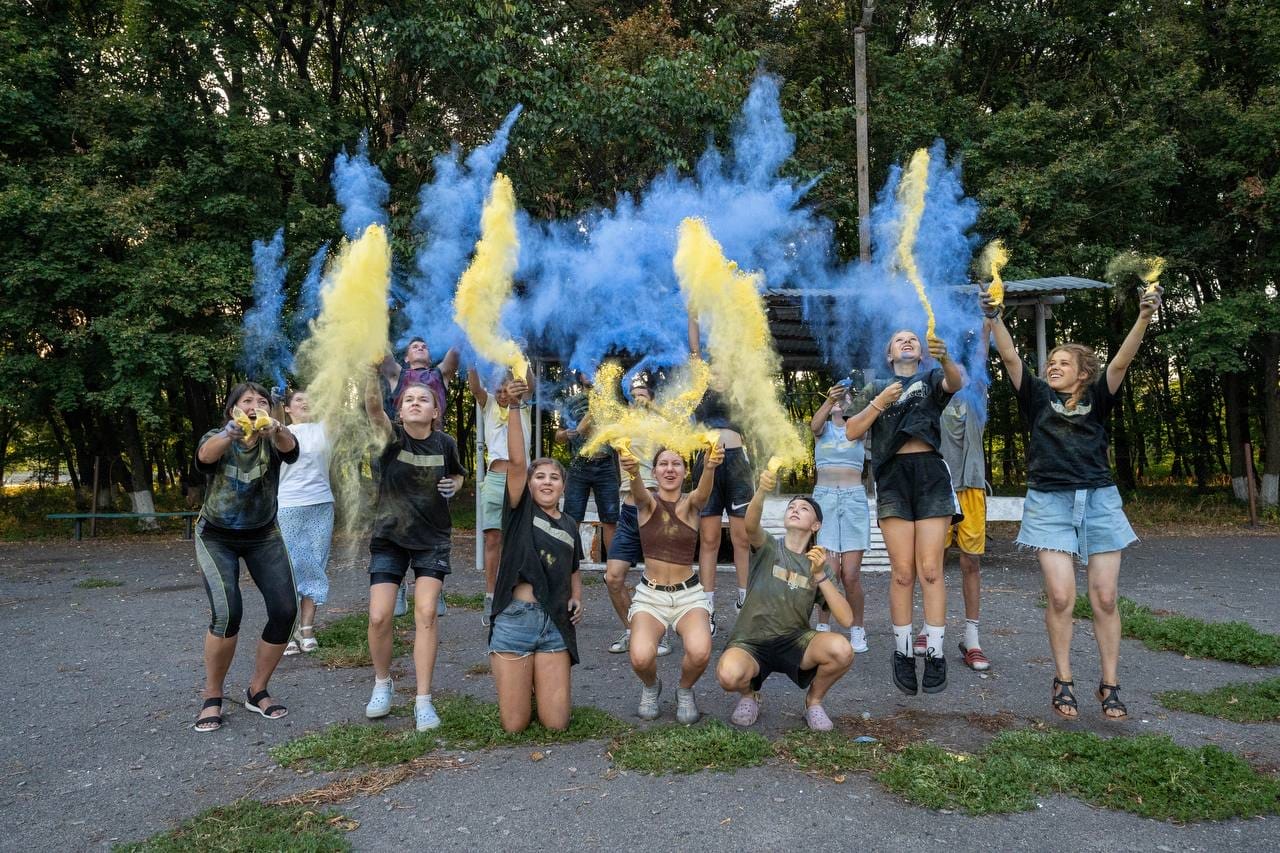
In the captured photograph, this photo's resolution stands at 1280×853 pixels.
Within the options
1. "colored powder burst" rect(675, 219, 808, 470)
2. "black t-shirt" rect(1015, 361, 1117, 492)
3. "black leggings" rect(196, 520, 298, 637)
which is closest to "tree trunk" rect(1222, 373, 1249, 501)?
"black t-shirt" rect(1015, 361, 1117, 492)

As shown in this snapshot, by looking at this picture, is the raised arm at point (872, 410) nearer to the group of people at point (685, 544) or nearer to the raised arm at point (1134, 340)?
the group of people at point (685, 544)

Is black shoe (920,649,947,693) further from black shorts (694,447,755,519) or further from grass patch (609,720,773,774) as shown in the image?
black shorts (694,447,755,519)

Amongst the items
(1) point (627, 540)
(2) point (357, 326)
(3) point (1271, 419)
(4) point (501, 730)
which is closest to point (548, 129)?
(1) point (627, 540)

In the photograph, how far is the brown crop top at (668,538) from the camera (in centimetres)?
473

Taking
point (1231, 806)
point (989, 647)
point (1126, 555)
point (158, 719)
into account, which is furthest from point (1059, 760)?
point (1126, 555)

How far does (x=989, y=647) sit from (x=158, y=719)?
5.46 m

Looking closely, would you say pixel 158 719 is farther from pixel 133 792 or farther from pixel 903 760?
pixel 903 760

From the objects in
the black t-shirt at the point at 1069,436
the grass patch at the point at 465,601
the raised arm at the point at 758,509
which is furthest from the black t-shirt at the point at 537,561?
the grass patch at the point at 465,601

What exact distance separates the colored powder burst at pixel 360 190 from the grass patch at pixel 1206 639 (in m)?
9.23

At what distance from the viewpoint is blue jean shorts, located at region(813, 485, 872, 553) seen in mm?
5832

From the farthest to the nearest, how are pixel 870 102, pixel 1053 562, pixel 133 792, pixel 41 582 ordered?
pixel 870 102
pixel 41 582
pixel 1053 562
pixel 133 792

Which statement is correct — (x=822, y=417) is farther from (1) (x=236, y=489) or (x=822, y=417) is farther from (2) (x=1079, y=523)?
(1) (x=236, y=489)

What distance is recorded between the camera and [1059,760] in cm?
377

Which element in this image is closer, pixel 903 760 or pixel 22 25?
pixel 903 760
